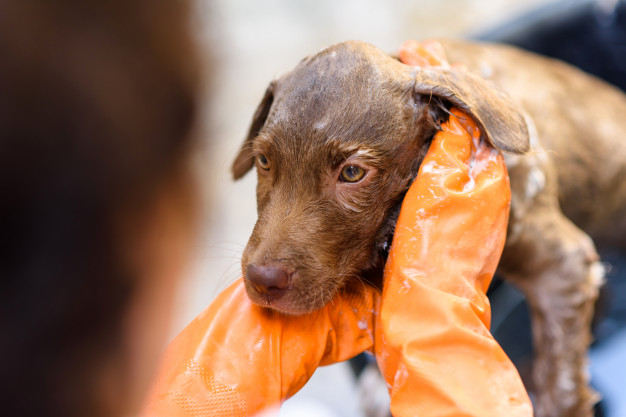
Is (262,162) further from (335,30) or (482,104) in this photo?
(335,30)

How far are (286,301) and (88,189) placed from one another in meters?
1.37

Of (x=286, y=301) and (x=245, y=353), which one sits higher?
(x=286, y=301)

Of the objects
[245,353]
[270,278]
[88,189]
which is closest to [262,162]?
[270,278]

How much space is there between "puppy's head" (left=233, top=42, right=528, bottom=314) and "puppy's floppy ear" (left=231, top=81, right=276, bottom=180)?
176mm

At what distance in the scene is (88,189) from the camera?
61cm

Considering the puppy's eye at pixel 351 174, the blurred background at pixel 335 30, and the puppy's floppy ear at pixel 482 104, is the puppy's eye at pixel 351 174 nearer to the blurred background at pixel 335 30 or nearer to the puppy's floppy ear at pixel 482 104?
the puppy's floppy ear at pixel 482 104

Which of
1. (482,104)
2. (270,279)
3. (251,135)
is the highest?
(482,104)

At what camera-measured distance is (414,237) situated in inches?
80.3

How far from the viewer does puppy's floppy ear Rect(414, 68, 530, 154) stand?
2141mm

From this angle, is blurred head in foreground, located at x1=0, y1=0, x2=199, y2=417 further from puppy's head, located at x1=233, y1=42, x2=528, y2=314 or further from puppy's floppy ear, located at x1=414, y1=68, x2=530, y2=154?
puppy's floppy ear, located at x1=414, y1=68, x2=530, y2=154

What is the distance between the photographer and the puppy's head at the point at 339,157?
198cm

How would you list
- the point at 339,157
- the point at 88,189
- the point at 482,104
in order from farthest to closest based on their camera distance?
the point at 482,104
the point at 339,157
the point at 88,189

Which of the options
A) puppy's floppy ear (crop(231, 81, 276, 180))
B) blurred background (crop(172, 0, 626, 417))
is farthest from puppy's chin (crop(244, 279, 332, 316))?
blurred background (crop(172, 0, 626, 417))

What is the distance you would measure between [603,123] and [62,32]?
385 cm
